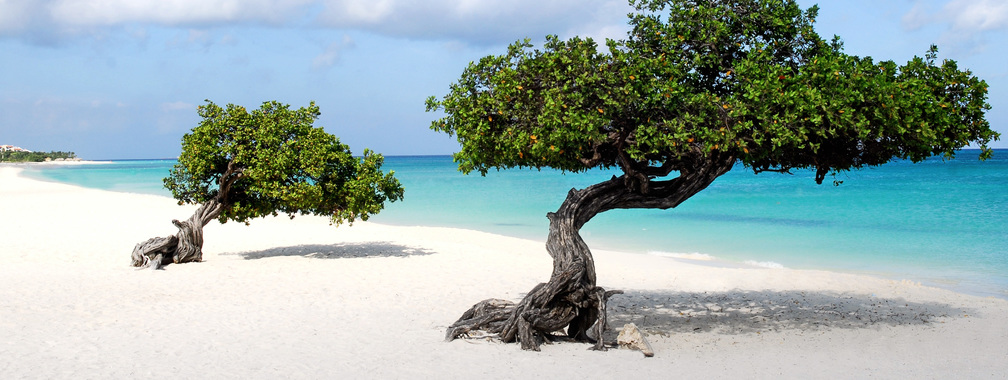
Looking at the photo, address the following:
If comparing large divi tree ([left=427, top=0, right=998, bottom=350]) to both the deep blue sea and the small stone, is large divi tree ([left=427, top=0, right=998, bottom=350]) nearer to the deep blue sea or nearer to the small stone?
the small stone

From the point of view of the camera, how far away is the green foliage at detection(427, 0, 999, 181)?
28.8 ft

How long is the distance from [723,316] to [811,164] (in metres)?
2.94

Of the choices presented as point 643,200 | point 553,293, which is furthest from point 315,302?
point 643,200

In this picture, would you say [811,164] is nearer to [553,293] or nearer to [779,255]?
[553,293]

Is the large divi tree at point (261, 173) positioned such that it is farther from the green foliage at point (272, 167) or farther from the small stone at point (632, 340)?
the small stone at point (632, 340)

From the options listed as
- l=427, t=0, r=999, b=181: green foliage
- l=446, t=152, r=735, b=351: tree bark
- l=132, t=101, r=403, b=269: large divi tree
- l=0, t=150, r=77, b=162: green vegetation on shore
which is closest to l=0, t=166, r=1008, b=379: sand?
l=446, t=152, r=735, b=351: tree bark

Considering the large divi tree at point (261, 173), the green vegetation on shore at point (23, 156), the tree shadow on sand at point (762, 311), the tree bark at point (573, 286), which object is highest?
the green vegetation on shore at point (23, 156)

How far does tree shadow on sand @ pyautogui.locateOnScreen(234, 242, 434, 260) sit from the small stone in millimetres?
10162

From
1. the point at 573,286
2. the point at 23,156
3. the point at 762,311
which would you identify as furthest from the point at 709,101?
the point at 23,156

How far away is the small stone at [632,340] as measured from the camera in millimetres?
9391

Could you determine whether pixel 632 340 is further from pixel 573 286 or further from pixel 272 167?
pixel 272 167

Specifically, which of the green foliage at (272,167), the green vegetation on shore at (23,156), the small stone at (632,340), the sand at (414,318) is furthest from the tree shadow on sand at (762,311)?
the green vegetation on shore at (23,156)

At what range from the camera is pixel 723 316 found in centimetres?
1207

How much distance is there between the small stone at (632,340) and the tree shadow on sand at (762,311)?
1.19 m
